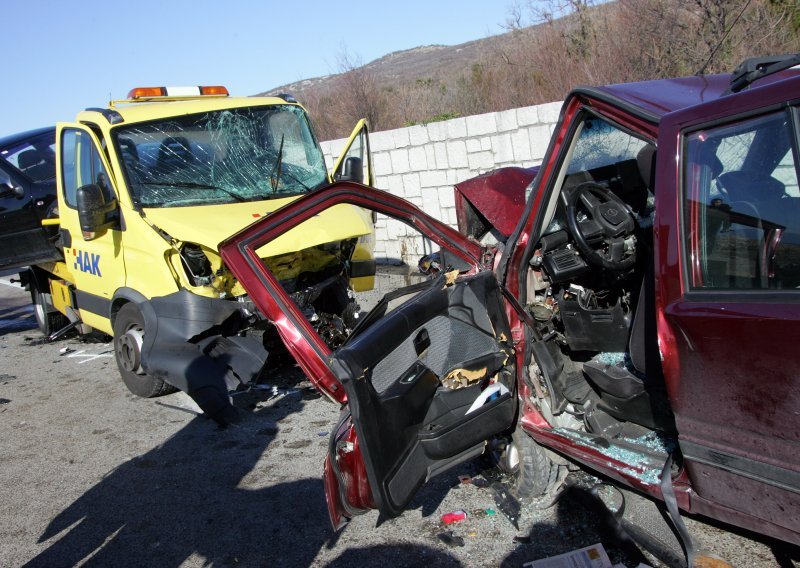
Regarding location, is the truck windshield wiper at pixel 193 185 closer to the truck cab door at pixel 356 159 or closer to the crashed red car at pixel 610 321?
the truck cab door at pixel 356 159

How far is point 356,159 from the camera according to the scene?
622 centimetres

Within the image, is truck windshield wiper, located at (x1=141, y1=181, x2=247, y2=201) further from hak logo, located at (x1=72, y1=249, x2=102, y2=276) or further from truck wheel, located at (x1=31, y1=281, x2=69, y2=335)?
truck wheel, located at (x1=31, y1=281, x2=69, y2=335)

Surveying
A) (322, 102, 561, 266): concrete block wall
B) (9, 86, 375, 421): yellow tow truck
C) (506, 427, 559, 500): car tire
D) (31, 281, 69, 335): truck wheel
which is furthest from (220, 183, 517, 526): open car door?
(31, 281, 69, 335): truck wheel

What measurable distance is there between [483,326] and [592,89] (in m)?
1.25

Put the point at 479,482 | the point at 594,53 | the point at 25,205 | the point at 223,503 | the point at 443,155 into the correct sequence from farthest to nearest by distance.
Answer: the point at 594,53, the point at 443,155, the point at 25,205, the point at 223,503, the point at 479,482

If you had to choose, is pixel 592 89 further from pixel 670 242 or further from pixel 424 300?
pixel 424 300

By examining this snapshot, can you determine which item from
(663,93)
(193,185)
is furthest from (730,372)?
(193,185)

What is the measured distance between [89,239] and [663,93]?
4.98 m

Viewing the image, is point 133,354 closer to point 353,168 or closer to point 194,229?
point 194,229

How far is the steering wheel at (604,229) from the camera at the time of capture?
3.28 metres

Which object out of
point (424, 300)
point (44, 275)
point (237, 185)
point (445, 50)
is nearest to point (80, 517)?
point (424, 300)

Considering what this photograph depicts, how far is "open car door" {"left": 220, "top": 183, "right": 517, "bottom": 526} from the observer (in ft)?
8.93

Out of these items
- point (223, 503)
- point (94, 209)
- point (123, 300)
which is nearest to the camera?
point (223, 503)

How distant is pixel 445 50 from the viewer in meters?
56.1
